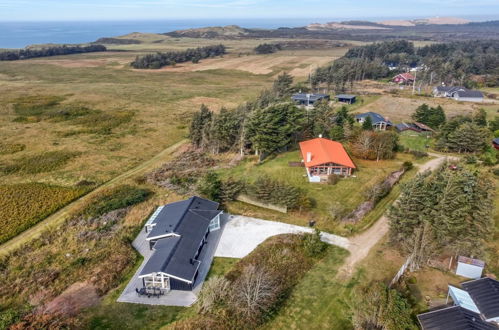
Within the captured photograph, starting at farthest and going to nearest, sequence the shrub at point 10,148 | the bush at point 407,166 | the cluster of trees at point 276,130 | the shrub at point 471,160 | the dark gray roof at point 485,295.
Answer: the shrub at point 10,148 → the cluster of trees at point 276,130 → the shrub at point 471,160 → the bush at point 407,166 → the dark gray roof at point 485,295

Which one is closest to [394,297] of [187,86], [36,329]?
[36,329]

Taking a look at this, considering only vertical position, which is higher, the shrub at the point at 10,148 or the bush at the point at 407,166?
the shrub at the point at 10,148

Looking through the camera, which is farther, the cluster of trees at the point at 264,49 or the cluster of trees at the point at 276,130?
the cluster of trees at the point at 264,49

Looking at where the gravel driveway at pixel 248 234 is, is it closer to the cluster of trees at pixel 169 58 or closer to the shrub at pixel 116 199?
the shrub at pixel 116 199

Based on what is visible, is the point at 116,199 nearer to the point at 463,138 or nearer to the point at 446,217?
the point at 446,217

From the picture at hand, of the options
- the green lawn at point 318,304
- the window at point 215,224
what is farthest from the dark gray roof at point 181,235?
the green lawn at point 318,304

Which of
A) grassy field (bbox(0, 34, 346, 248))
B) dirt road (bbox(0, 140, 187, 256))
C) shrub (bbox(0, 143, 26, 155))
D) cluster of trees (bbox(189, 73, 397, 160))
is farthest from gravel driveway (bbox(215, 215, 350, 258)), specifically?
shrub (bbox(0, 143, 26, 155))
